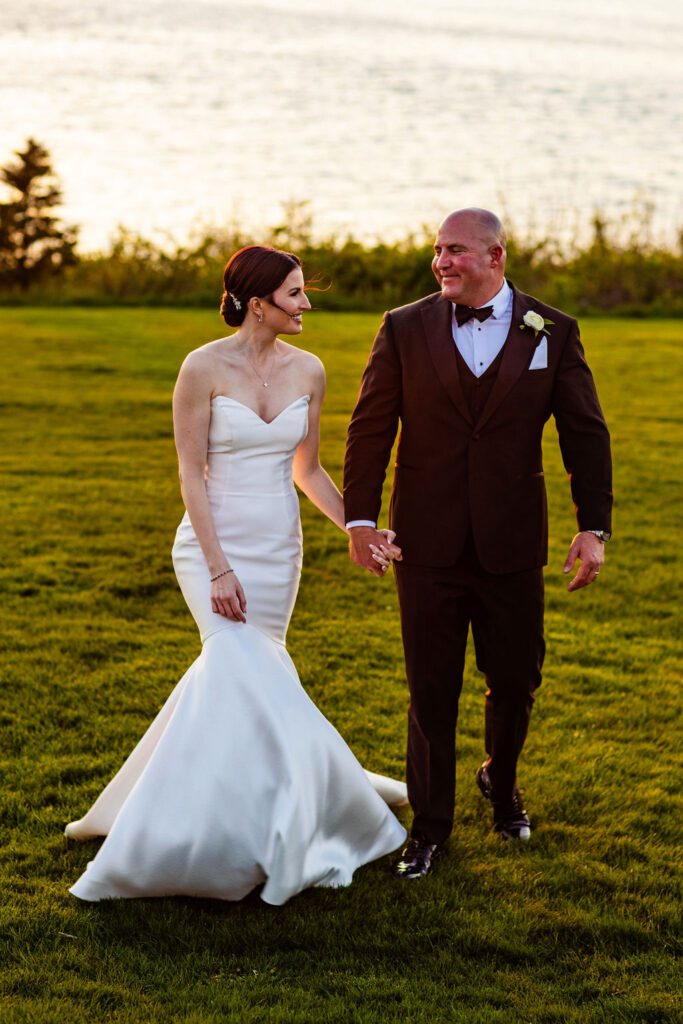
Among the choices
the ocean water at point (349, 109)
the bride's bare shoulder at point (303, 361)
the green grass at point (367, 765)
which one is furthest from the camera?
the ocean water at point (349, 109)

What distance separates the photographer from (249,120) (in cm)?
2533

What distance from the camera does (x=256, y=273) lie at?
171 inches

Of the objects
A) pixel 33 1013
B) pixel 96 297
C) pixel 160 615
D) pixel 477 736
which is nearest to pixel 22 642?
pixel 160 615

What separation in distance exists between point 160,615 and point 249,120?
65.8 ft

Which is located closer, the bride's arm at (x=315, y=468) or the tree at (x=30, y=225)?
the bride's arm at (x=315, y=468)

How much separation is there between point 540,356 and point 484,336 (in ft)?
0.72

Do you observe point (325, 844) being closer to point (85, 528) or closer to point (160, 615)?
point (160, 615)

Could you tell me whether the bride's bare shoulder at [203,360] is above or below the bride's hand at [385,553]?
above

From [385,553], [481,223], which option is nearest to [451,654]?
[385,553]

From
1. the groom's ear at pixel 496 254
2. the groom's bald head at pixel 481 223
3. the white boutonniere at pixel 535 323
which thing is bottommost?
the white boutonniere at pixel 535 323

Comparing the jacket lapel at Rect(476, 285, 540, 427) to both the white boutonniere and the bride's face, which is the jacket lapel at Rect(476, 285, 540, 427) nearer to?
the white boutonniere

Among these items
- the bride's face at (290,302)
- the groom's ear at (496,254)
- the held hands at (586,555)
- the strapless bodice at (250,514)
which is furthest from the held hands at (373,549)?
the groom's ear at (496,254)

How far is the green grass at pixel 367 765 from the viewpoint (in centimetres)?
369

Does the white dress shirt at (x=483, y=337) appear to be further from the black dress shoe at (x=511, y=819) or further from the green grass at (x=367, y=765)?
the green grass at (x=367, y=765)
